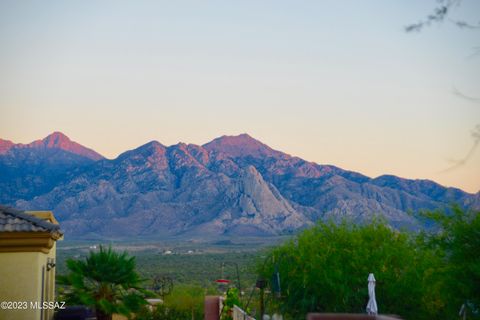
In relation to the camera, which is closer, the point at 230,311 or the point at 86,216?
the point at 230,311

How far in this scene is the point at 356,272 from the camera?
23797 millimetres

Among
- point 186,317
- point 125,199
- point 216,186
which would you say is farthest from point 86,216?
point 186,317

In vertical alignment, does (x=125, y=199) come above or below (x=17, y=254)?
above

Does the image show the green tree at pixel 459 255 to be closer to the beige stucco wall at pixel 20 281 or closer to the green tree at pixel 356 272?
the green tree at pixel 356 272

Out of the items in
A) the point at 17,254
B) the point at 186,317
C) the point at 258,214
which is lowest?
the point at 186,317

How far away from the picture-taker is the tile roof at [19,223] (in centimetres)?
1742

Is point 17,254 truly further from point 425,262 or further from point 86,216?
point 86,216

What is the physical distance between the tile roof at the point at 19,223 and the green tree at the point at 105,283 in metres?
3.15

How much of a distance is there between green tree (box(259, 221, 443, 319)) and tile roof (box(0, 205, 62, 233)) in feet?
23.1

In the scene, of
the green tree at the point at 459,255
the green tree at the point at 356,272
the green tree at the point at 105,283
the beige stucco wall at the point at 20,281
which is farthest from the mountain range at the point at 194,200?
the beige stucco wall at the point at 20,281

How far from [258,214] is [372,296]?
14320 centimetres

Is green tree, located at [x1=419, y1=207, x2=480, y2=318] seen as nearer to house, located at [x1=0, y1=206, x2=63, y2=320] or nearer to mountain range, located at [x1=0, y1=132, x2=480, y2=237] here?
house, located at [x1=0, y1=206, x2=63, y2=320]

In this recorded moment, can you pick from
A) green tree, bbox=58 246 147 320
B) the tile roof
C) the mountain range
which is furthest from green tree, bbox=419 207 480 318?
the mountain range

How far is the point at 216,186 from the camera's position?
18000 cm
